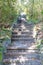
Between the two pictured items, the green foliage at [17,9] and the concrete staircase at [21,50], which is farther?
the green foliage at [17,9]

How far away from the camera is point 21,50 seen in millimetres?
7719

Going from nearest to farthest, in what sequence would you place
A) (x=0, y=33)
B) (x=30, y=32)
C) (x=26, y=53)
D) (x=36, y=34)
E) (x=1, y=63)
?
(x=1, y=63) < (x=26, y=53) < (x=0, y=33) < (x=36, y=34) < (x=30, y=32)

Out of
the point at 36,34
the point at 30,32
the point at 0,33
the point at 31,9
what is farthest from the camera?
the point at 31,9

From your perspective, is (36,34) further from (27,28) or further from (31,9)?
(31,9)

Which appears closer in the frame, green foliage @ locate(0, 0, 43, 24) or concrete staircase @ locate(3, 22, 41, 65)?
concrete staircase @ locate(3, 22, 41, 65)

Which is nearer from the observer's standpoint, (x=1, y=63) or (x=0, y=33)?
(x=1, y=63)

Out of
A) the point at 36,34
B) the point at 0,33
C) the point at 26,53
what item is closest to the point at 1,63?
the point at 26,53

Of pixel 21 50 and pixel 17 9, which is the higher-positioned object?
pixel 17 9

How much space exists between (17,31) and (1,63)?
3923mm

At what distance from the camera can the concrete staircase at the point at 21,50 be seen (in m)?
6.74

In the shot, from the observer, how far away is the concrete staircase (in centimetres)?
674

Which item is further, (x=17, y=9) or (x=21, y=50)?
(x=17, y=9)

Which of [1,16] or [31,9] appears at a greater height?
[1,16]

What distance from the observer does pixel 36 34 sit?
9.09 meters
